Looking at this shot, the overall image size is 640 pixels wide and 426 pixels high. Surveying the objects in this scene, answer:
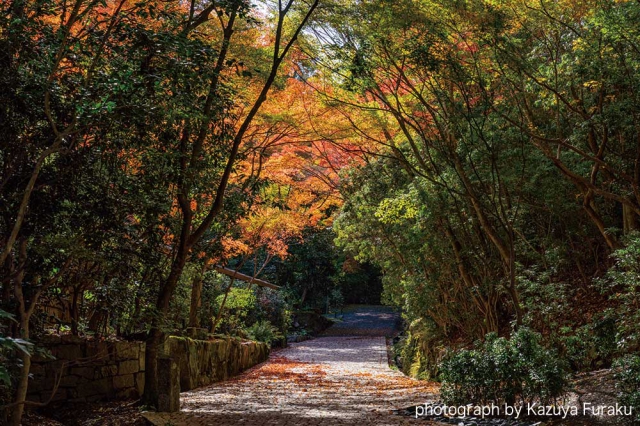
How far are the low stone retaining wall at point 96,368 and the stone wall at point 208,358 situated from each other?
2cm

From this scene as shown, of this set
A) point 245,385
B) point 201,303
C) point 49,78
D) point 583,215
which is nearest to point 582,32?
point 583,215

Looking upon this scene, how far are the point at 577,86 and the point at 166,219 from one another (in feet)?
18.5

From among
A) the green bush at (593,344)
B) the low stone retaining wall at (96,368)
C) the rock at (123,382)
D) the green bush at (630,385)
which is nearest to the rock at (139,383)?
the low stone retaining wall at (96,368)

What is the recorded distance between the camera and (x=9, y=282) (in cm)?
468

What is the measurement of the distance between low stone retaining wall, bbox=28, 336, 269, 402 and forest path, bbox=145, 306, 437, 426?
0.69 m

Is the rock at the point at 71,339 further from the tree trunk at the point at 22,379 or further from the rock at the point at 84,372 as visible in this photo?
the tree trunk at the point at 22,379

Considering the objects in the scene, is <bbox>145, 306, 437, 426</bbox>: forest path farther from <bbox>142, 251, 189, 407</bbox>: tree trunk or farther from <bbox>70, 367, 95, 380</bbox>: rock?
<bbox>70, 367, 95, 380</bbox>: rock

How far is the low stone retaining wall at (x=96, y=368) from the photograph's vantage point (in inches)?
239

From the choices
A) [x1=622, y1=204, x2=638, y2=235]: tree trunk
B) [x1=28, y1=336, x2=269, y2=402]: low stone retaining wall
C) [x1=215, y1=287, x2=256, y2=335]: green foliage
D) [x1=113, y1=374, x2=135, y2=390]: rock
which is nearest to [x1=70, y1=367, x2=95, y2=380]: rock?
[x1=28, y1=336, x2=269, y2=402]: low stone retaining wall

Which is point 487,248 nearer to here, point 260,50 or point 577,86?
point 577,86

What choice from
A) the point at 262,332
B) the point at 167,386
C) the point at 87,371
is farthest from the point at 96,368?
the point at 262,332

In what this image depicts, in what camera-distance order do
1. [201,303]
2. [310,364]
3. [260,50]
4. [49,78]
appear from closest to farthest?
[49,78], [260,50], [201,303], [310,364]

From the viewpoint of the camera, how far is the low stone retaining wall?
19.9 feet

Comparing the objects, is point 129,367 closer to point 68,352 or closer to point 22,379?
point 68,352
